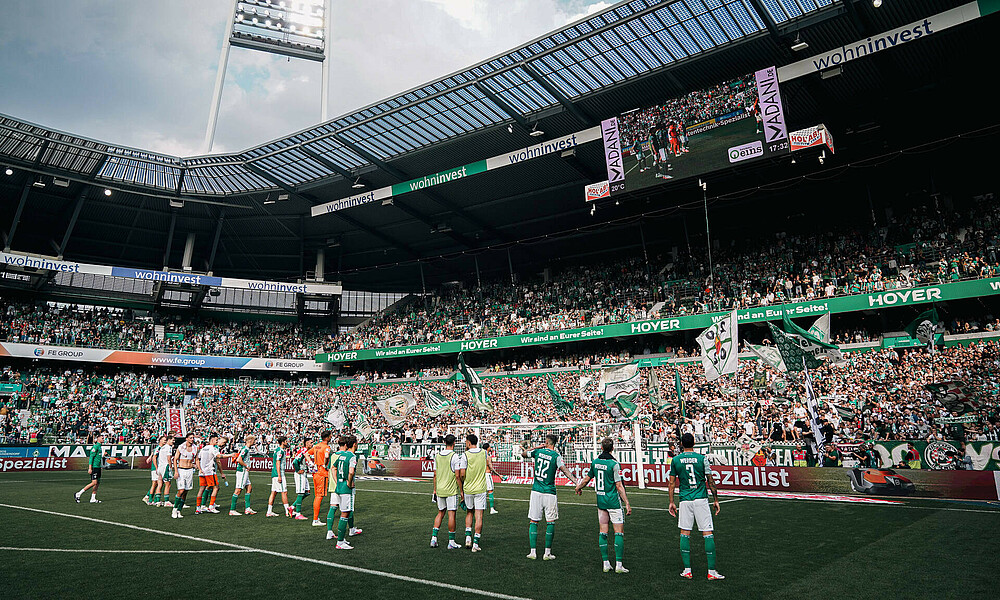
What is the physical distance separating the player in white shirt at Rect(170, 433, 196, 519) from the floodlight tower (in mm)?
30264

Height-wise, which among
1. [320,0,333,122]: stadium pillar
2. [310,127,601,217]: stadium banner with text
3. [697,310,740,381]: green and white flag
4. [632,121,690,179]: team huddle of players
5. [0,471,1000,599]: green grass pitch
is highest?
[320,0,333,122]: stadium pillar

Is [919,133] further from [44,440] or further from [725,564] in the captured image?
[44,440]

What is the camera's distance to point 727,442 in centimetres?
2273

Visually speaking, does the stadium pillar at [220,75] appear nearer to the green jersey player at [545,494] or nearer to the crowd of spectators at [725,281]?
the crowd of spectators at [725,281]

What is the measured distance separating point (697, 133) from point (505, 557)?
2318cm

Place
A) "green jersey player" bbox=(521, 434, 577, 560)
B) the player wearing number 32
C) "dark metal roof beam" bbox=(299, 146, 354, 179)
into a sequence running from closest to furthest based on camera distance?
the player wearing number 32 < "green jersey player" bbox=(521, 434, 577, 560) < "dark metal roof beam" bbox=(299, 146, 354, 179)

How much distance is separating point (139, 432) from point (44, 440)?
5.65 meters

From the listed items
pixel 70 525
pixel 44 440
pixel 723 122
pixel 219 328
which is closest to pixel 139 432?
pixel 44 440

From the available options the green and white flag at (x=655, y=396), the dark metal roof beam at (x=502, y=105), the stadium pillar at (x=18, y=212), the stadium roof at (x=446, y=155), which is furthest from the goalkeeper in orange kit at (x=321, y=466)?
the stadium pillar at (x=18, y=212)

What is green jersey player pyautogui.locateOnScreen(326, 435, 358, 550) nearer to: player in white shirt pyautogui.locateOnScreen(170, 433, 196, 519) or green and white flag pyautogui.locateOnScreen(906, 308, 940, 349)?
player in white shirt pyautogui.locateOnScreen(170, 433, 196, 519)

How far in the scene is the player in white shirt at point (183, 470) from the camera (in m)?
13.9

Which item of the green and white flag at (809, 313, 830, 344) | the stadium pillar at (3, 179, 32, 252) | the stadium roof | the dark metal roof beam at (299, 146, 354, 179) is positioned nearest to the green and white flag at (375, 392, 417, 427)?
the stadium roof

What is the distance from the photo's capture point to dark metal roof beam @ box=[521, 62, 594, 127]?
2750cm

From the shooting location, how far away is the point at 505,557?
30.6ft
